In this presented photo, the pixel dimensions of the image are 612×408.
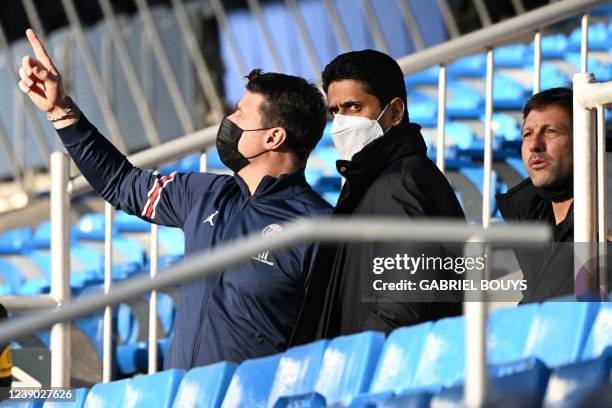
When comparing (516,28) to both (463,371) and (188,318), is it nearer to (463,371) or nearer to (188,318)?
(188,318)

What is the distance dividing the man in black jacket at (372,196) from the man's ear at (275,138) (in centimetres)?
29

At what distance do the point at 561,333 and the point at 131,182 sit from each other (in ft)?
5.73

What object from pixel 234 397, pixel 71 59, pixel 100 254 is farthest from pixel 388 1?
pixel 234 397

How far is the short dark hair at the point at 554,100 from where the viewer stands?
13.1 ft

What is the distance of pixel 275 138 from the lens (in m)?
4.28

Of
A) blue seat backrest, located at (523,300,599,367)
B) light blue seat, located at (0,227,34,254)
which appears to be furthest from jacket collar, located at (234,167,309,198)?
light blue seat, located at (0,227,34,254)

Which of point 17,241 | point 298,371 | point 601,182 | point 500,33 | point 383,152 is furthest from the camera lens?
point 17,241

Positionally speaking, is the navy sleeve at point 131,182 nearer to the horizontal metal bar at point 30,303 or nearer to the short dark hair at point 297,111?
the short dark hair at point 297,111

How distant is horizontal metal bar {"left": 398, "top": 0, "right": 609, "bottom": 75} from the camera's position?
4781mm

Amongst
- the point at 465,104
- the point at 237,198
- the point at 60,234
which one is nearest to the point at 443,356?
the point at 237,198

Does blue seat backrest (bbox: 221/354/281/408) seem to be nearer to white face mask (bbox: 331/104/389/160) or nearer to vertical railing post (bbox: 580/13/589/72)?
white face mask (bbox: 331/104/389/160)

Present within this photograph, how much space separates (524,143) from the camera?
400 cm

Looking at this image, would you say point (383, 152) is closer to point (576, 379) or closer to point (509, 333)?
point (509, 333)

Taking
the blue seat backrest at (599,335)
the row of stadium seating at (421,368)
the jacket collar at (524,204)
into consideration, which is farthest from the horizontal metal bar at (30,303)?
the blue seat backrest at (599,335)
